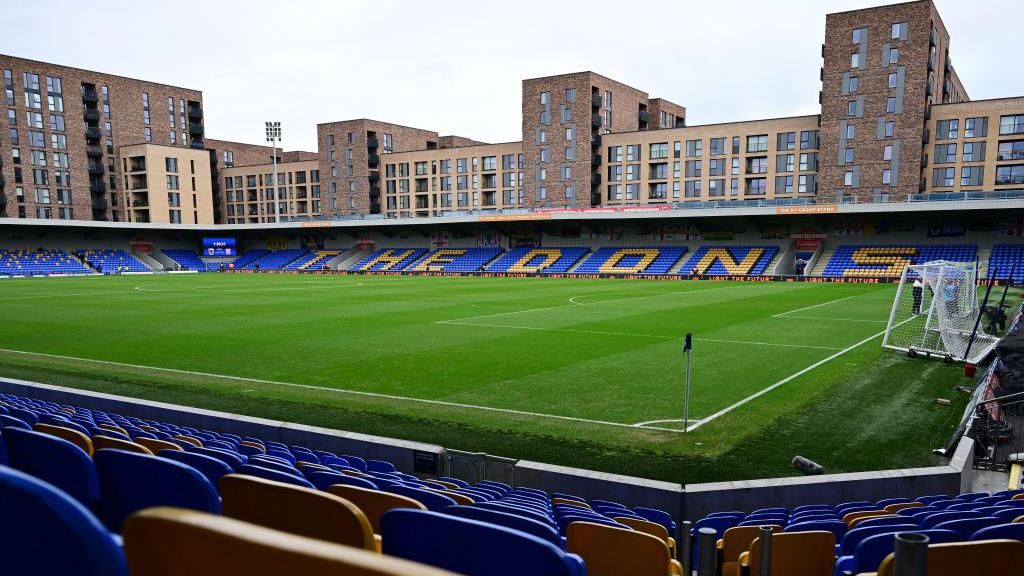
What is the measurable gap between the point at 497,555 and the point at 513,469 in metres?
7.09

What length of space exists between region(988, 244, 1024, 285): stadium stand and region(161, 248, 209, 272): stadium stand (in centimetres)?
8711

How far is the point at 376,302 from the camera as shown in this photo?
112ft

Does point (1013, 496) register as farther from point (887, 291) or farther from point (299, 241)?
point (299, 241)

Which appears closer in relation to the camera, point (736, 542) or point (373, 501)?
point (373, 501)

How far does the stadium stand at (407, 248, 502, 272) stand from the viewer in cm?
6962

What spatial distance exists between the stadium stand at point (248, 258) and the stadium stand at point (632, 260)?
4805 centimetres

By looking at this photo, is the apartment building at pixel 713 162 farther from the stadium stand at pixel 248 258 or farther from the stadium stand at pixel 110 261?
the stadium stand at pixel 110 261

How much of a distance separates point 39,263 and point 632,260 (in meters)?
65.9

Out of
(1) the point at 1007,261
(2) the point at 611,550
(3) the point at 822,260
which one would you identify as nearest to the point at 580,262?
(3) the point at 822,260

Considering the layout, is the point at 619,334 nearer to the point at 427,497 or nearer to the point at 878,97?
the point at 427,497

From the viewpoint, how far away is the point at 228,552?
1104mm

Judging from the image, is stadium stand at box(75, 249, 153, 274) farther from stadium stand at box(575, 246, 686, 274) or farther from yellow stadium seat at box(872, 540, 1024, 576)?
yellow stadium seat at box(872, 540, 1024, 576)

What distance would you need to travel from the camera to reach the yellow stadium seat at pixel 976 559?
279 cm

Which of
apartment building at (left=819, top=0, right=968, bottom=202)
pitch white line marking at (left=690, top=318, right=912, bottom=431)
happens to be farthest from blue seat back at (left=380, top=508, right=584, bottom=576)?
apartment building at (left=819, top=0, right=968, bottom=202)
